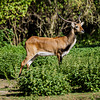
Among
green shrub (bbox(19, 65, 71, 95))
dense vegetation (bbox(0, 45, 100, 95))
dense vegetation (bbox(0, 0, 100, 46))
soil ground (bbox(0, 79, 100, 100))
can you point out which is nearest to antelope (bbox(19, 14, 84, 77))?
dense vegetation (bbox(0, 45, 100, 95))

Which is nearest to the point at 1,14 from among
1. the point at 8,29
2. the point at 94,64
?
the point at 8,29

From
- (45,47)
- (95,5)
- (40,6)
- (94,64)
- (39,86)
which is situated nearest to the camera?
(39,86)

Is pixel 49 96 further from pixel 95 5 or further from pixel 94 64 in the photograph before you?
pixel 95 5

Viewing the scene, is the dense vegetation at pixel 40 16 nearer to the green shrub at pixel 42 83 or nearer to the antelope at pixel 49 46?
the antelope at pixel 49 46

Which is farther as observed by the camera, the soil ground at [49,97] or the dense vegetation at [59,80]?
the dense vegetation at [59,80]

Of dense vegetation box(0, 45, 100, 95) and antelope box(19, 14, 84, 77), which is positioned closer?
dense vegetation box(0, 45, 100, 95)

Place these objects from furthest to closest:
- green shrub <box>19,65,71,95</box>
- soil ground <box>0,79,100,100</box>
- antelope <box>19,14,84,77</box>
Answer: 1. antelope <box>19,14,84,77</box>
2. green shrub <box>19,65,71,95</box>
3. soil ground <box>0,79,100,100</box>

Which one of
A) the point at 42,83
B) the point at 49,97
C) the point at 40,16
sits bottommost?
the point at 49,97

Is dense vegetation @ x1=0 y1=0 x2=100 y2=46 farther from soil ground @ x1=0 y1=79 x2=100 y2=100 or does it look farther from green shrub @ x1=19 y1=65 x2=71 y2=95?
green shrub @ x1=19 y1=65 x2=71 y2=95

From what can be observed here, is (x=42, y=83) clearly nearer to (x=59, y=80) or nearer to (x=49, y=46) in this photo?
(x=59, y=80)

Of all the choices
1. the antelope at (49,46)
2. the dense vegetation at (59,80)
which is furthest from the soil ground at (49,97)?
the antelope at (49,46)

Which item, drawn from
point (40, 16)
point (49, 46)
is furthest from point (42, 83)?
point (40, 16)

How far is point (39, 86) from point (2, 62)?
11.7 ft

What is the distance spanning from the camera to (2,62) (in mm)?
9000
